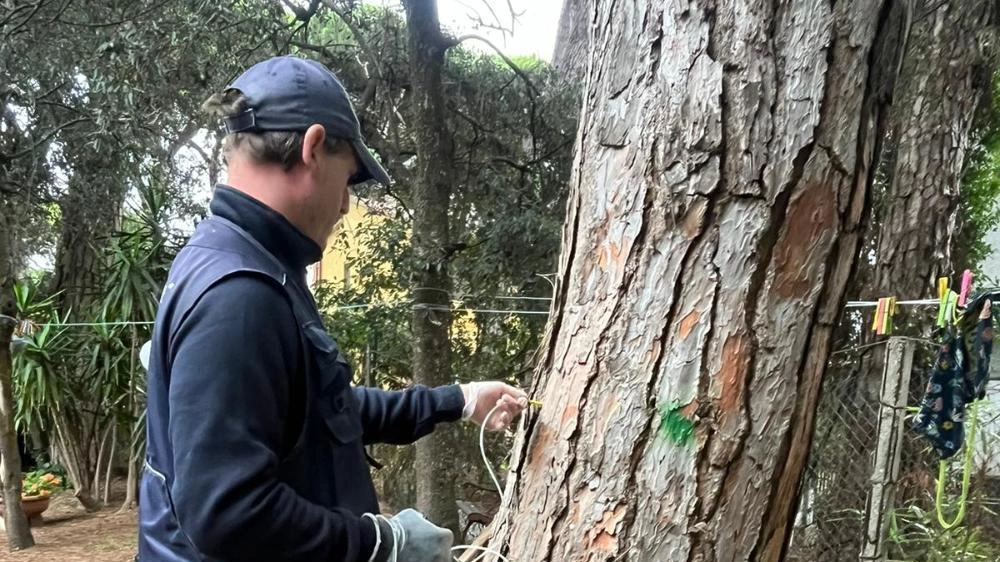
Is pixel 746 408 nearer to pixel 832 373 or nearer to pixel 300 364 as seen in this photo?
pixel 300 364

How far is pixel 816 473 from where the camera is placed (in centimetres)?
496

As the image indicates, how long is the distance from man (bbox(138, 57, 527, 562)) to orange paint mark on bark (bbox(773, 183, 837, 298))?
793 mm

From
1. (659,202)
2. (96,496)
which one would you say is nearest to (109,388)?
(96,496)

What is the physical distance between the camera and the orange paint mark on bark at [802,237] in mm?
1585

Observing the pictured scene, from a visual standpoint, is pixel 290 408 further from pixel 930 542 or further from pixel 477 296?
pixel 477 296

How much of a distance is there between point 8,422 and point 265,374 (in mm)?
6352

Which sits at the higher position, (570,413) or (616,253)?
(616,253)

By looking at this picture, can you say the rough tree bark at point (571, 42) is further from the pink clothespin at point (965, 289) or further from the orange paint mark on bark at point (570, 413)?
the orange paint mark on bark at point (570, 413)

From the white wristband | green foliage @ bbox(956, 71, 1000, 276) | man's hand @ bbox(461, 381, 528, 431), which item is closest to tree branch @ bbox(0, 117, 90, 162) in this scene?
man's hand @ bbox(461, 381, 528, 431)

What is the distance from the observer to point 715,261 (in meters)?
1.59

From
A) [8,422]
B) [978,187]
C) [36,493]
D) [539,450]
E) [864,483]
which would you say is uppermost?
[978,187]

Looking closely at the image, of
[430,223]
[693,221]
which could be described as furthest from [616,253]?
[430,223]

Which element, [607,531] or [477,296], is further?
→ [477,296]

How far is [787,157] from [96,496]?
873cm
